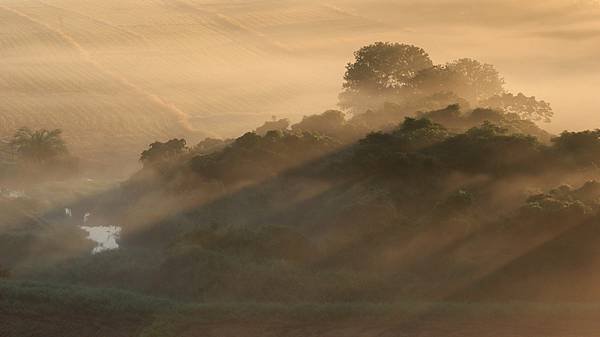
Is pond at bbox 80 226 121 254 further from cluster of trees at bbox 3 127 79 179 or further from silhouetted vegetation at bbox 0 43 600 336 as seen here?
cluster of trees at bbox 3 127 79 179

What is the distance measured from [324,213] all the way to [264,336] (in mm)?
16174

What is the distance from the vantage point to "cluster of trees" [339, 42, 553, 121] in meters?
65.9

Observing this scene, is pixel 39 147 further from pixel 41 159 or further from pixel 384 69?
pixel 384 69

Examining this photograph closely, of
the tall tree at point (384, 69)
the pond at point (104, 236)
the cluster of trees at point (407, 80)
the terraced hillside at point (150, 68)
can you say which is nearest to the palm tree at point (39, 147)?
the terraced hillside at point (150, 68)

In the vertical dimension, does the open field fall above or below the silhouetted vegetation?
above

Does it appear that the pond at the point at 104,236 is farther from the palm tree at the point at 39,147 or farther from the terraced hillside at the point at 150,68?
the terraced hillside at the point at 150,68

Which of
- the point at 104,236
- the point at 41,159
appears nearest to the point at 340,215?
the point at 104,236

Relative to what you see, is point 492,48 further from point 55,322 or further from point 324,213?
point 55,322

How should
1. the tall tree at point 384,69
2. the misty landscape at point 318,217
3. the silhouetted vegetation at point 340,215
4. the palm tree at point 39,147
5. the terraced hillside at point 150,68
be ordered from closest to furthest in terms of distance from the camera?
the misty landscape at point 318,217, the silhouetted vegetation at point 340,215, the palm tree at point 39,147, the tall tree at point 384,69, the terraced hillside at point 150,68

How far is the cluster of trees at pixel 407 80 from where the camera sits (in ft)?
216

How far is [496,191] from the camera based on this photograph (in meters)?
40.2

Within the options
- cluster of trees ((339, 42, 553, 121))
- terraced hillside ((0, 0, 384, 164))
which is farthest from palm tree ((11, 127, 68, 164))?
cluster of trees ((339, 42, 553, 121))

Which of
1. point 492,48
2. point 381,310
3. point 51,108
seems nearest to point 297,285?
point 381,310

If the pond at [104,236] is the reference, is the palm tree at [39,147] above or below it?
above
